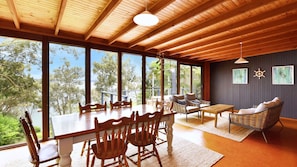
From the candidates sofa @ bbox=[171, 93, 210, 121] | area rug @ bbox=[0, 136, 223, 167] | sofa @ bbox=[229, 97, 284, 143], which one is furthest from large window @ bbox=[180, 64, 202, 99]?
area rug @ bbox=[0, 136, 223, 167]

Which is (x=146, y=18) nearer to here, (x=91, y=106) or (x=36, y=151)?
(x=91, y=106)

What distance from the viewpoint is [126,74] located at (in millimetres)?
4902

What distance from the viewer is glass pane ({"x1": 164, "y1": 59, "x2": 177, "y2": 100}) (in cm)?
610

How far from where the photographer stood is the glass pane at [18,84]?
3100mm

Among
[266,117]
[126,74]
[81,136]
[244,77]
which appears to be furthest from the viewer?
[244,77]

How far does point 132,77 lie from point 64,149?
3.54 m

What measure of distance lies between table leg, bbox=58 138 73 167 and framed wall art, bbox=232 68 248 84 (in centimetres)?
718

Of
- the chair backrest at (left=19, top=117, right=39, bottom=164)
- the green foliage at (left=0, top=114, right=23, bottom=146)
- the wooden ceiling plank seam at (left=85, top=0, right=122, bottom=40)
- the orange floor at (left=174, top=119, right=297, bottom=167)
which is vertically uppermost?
the wooden ceiling plank seam at (left=85, top=0, right=122, bottom=40)

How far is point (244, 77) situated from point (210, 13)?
16.7 ft

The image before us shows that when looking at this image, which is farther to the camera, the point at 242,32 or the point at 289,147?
the point at 242,32

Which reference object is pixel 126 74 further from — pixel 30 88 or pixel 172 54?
pixel 30 88

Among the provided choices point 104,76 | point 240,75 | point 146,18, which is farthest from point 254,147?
point 240,75

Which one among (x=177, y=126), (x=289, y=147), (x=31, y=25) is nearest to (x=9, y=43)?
(x=31, y=25)

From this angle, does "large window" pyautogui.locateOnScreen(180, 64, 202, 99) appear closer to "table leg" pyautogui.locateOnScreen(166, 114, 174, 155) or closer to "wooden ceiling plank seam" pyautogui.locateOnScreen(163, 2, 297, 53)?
"wooden ceiling plank seam" pyautogui.locateOnScreen(163, 2, 297, 53)
